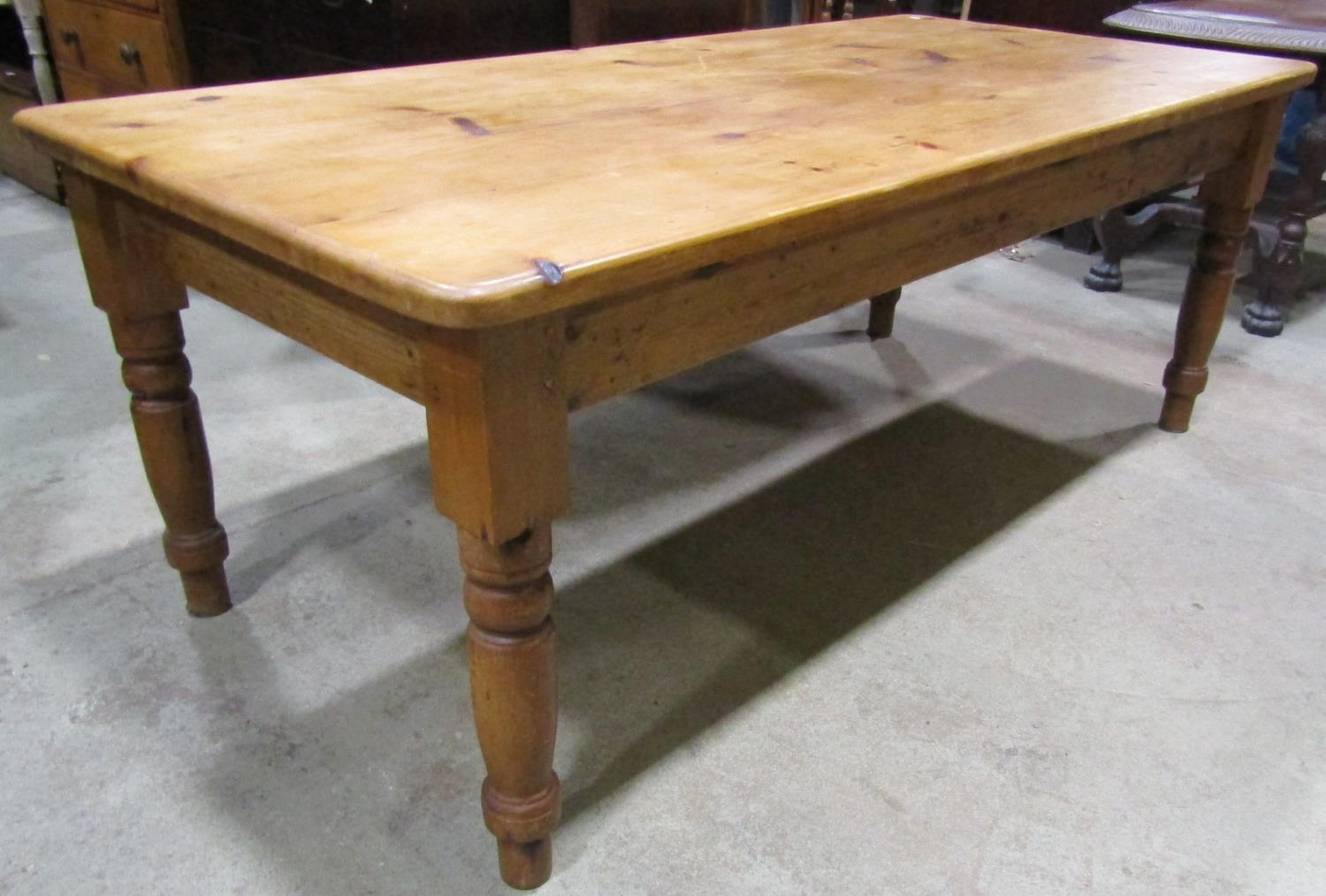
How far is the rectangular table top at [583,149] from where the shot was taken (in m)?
0.71

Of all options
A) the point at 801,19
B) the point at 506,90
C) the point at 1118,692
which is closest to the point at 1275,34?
the point at 801,19

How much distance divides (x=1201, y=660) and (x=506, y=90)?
3.48 feet

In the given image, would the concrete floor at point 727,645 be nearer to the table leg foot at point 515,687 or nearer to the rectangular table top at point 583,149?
the table leg foot at point 515,687

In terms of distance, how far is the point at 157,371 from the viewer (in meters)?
1.12

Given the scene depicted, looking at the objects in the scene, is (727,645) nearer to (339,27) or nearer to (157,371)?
(157,371)

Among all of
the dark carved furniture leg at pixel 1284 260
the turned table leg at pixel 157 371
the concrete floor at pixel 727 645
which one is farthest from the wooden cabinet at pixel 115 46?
the dark carved furniture leg at pixel 1284 260

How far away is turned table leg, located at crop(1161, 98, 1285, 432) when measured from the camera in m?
1.62

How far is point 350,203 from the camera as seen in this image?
0.78 m

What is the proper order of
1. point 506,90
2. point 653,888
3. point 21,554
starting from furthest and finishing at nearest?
→ point 21,554 < point 506,90 < point 653,888

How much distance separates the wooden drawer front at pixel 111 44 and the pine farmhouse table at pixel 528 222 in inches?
46.8

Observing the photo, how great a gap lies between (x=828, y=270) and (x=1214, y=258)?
1.05 metres

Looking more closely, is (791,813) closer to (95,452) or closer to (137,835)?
(137,835)

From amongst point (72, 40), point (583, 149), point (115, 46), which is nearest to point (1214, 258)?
point (583, 149)

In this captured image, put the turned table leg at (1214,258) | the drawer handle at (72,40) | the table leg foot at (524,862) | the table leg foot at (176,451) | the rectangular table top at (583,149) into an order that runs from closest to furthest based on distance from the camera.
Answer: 1. the rectangular table top at (583,149)
2. the table leg foot at (524,862)
3. the table leg foot at (176,451)
4. the turned table leg at (1214,258)
5. the drawer handle at (72,40)
